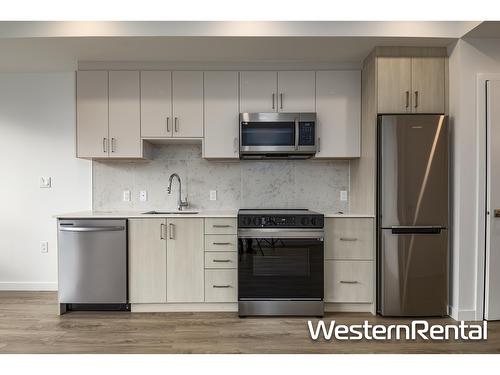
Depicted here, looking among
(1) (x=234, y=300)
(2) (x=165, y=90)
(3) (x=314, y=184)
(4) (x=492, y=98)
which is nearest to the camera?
(4) (x=492, y=98)

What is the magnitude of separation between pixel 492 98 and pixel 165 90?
9.53 feet

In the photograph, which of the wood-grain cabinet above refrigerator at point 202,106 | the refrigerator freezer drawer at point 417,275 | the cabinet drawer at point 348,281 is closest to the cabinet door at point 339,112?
A: the wood-grain cabinet above refrigerator at point 202,106

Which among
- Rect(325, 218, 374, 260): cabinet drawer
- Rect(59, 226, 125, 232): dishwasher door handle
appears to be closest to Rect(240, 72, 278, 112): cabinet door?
Rect(325, 218, 374, 260): cabinet drawer

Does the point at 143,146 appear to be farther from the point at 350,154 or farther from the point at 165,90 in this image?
the point at 350,154

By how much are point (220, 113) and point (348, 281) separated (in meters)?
1.98

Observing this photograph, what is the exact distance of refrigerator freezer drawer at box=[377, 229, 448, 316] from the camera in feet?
10.1

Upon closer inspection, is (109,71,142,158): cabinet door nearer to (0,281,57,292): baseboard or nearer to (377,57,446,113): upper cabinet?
(0,281,57,292): baseboard

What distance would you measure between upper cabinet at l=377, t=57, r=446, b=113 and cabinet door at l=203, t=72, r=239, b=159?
53.2 inches

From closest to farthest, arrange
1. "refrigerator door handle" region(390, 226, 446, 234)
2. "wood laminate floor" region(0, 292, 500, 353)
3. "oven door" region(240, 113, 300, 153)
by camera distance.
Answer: "wood laminate floor" region(0, 292, 500, 353)
"refrigerator door handle" region(390, 226, 446, 234)
"oven door" region(240, 113, 300, 153)

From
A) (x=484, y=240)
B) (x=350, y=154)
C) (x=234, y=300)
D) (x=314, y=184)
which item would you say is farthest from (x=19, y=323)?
(x=484, y=240)

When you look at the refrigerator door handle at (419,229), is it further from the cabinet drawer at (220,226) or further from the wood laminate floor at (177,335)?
the cabinet drawer at (220,226)

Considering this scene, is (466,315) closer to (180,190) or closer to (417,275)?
(417,275)

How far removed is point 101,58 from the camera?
3.45m

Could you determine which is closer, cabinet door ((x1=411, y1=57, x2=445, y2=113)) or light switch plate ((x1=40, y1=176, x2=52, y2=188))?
cabinet door ((x1=411, y1=57, x2=445, y2=113))
